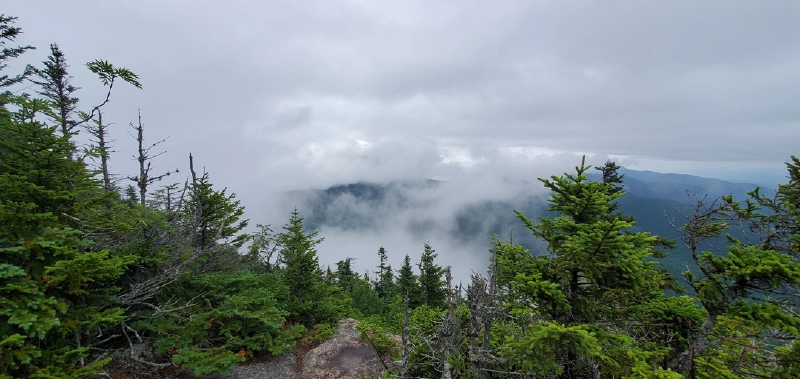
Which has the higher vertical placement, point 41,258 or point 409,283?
point 41,258

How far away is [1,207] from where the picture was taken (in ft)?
19.0

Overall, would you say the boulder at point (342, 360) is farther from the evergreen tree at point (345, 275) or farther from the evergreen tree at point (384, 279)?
the evergreen tree at point (384, 279)

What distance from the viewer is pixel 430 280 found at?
26.4 metres

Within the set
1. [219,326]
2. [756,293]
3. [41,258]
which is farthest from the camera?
[219,326]

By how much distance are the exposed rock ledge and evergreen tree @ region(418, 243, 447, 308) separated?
1329 centimetres

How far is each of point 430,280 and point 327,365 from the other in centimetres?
1531

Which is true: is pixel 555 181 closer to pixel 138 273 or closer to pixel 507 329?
pixel 507 329

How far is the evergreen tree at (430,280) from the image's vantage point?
86.2 feet

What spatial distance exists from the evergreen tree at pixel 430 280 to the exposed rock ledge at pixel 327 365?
1329 centimetres

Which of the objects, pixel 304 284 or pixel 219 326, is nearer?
pixel 219 326

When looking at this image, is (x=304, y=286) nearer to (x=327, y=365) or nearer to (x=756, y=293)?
(x=327, y=365)

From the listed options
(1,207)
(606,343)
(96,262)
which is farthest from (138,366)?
(606,343)

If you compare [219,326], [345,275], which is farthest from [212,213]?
[345,275]

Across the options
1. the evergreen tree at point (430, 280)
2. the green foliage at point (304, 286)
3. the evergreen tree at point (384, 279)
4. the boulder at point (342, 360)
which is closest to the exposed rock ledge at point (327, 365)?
the boulder at point (342, 360)
